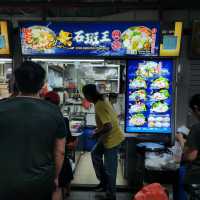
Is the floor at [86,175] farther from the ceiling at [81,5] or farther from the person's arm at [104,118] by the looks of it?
the ceiling at [81,5]

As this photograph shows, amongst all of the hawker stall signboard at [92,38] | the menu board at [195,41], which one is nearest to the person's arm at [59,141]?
the hawker stall signboard at [92,38]

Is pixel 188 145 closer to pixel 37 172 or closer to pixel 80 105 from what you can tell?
pixel 37 172

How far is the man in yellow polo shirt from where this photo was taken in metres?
4.56

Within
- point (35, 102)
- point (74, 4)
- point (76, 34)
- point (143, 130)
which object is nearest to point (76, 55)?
point (76, 34)

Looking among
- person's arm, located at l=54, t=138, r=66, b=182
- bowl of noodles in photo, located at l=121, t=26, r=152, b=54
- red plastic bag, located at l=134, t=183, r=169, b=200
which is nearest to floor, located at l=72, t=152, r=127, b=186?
red plastic bag, located at l=134, t=183, r=169, b=200

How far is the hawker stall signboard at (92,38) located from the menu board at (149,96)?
1.39 ft


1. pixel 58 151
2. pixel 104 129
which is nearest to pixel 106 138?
pixel 104 129

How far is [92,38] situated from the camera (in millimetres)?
4711

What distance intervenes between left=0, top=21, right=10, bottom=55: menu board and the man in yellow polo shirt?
137cm

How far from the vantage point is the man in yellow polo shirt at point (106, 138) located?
4.56 meters

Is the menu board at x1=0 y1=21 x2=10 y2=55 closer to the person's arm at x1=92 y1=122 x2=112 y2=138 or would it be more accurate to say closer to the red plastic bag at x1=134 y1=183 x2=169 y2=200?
the person's arm at x1=92 y1=122 x2=112 y2=138

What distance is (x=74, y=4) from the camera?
477 cm

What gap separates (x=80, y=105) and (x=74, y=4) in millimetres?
3987

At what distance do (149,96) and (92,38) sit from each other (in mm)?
1307
